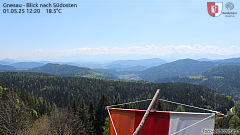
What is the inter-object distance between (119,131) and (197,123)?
4020 mm

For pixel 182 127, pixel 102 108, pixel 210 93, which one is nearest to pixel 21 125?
pixel 102 108

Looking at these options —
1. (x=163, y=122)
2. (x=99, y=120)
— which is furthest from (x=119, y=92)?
(x=163, y=122)

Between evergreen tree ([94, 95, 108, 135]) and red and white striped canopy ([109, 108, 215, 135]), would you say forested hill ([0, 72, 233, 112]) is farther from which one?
red and white striped canopy ([109, 108, 215, 135])

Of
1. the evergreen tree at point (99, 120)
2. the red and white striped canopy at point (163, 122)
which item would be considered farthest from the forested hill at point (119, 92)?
the red and white striped canopy at point (163, 122)

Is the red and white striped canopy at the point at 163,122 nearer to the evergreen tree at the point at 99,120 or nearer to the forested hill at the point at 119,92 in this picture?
the evergreen tree at the point at 99,120

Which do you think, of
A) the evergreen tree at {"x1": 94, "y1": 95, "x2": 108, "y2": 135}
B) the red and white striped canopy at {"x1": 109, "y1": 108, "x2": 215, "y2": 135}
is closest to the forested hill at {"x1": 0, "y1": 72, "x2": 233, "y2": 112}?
the evergreen tree at {"x1": 94, "y1": 95, "x2": 108, "y2": 135}

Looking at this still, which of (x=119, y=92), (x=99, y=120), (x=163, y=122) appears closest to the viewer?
(x=163, y=122)

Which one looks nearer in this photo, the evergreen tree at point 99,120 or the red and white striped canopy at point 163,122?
the red and white striped canopy at point 163,122

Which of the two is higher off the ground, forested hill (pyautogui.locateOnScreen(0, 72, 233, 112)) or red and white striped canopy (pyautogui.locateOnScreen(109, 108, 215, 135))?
red and white striped canopy (pyautogui.locateOnScreen(109, 108, 215, 135))

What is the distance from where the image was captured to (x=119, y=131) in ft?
24.0

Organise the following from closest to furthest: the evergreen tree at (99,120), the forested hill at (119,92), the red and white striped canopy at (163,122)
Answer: the red and white striped canopy at (163,122)
the evergreen tree at (99,120)
the forested hill at (119,92)

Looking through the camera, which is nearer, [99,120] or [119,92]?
[99,120]

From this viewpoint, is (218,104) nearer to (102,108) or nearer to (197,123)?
(102,108)

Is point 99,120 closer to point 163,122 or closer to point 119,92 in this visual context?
point 163,122
